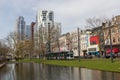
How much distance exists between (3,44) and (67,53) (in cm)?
5060

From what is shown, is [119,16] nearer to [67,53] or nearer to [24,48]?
[67,53]

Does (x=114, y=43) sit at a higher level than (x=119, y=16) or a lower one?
lower

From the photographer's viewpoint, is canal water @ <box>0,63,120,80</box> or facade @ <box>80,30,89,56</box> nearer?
canal water @ <box>0,63,120,80</box>

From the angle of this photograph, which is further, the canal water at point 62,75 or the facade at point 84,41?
the facade at point 84,41

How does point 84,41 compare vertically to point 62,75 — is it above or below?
above

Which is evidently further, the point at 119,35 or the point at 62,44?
the point at 62,44

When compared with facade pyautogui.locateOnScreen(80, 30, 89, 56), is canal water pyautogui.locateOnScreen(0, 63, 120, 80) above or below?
below

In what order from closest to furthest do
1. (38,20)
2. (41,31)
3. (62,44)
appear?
1. (41,31)
2. (62,44)
3. (38,20)

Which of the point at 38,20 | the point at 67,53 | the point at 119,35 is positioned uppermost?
the point at 38,20

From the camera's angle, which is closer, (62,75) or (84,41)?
(62,75)

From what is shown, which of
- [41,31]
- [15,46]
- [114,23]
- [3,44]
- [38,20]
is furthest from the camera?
[38,20]

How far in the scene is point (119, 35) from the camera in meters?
88.2

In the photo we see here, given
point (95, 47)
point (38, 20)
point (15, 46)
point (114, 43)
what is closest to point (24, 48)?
point (15, 46)

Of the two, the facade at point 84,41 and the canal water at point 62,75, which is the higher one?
the facade at point 84,41
